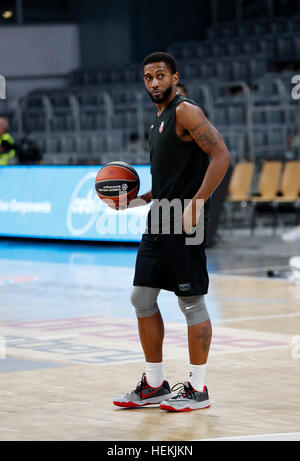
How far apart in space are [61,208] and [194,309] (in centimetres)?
1137

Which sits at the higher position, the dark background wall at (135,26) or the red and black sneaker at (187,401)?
the dark background wall at (135,26)

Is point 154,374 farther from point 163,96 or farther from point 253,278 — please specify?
point 253,278

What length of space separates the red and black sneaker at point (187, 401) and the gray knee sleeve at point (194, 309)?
396 millimetres

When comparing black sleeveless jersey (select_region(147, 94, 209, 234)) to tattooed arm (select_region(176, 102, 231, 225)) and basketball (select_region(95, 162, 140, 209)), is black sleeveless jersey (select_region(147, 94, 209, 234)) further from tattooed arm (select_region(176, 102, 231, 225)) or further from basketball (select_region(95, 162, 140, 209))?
basketball (select_region(95, 162, 140, 209))

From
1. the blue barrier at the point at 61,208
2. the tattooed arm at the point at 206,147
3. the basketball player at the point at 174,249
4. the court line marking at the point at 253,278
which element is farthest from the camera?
the blue barrier at the point at 61,208

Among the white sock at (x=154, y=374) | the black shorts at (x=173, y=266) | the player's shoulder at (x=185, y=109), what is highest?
the player's shoulder at (x=185, y=109)

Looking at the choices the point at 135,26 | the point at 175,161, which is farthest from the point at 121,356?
the point at 135,26

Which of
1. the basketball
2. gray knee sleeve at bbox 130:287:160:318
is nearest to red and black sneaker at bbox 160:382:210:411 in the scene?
gray knee sleeve at bbox 130:287:160:318

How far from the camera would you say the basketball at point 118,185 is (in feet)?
21.8

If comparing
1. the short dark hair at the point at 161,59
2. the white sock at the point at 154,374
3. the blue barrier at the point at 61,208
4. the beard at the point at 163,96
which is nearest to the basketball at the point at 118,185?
the beard at the point at 163,96

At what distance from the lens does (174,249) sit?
245 inches

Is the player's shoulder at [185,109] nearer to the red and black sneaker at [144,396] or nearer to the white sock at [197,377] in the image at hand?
the white sock at [197,377]
